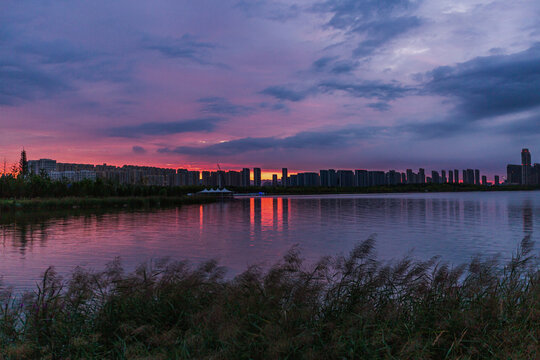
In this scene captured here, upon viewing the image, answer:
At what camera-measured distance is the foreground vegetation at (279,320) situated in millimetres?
4414

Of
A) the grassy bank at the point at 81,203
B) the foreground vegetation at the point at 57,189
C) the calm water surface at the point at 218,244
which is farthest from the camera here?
the foreground vegetation at the point at 57,189

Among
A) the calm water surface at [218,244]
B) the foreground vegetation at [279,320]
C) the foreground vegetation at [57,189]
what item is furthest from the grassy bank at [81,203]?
the foreground vegetation at [279,320]

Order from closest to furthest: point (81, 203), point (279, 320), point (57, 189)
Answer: point (279, 320)
point (81, 203)
point (57, 189)

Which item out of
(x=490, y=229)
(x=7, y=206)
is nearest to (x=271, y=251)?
(x=490, y=229)

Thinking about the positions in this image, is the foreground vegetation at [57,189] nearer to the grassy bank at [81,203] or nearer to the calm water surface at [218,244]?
the grassy bank at [81,203]

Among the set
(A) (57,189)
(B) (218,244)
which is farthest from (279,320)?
(A) (57,189)

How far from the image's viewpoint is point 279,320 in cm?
471

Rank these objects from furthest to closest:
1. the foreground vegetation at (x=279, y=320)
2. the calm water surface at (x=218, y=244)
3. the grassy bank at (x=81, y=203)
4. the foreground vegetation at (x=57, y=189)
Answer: the foreground vegetation at (x=57, y=189) → the grassy bank at (x=81, y=203) → the calm water surface at (x=218, y=244) → the foreground vegetation at (x=279, y=320)

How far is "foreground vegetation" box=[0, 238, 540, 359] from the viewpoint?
4.41 meters

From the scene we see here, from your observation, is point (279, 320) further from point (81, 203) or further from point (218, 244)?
point (81, 203)

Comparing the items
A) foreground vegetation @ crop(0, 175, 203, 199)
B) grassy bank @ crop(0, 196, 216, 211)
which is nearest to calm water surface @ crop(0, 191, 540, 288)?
grassy bank @ crop(0, 196, 216, 211)

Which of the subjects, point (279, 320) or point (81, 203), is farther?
point (81, 203)

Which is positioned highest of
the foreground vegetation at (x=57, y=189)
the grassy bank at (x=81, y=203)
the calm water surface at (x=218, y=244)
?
the foreground vegetation at (x=57, y=189)

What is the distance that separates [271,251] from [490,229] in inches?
604
